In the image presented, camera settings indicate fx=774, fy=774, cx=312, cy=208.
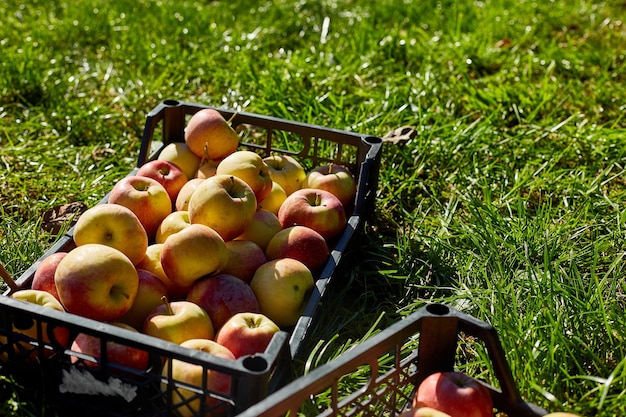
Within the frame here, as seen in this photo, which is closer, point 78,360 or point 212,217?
point 78,360

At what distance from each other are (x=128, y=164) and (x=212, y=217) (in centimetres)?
137

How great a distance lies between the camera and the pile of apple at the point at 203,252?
6.76ft

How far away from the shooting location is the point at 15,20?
5086mm

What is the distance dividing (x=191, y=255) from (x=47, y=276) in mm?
418

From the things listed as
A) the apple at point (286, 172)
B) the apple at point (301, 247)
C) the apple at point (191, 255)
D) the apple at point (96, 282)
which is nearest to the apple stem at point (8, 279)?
the apple at point (96, 282)

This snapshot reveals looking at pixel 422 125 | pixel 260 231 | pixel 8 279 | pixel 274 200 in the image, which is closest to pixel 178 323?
pixel 8 279

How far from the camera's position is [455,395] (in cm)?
190

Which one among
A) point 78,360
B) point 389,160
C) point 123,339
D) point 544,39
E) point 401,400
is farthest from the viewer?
point 544,39

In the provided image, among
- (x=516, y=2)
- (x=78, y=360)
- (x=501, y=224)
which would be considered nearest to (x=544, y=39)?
(x=516, y=2)

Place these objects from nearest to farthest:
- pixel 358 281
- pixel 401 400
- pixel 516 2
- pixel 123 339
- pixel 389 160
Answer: pixel 123 339, pixel 401 400, pixel 358 281, pixel 389 160, pixel 516 2

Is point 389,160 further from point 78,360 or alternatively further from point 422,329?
point 78,360

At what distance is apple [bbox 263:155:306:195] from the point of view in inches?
118

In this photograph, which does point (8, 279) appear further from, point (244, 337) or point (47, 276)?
point (244, 337)

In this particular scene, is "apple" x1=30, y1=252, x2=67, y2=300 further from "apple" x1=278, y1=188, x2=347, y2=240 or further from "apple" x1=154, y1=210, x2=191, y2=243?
"apple" x1=278, y1=188, x2=347, y2=240
